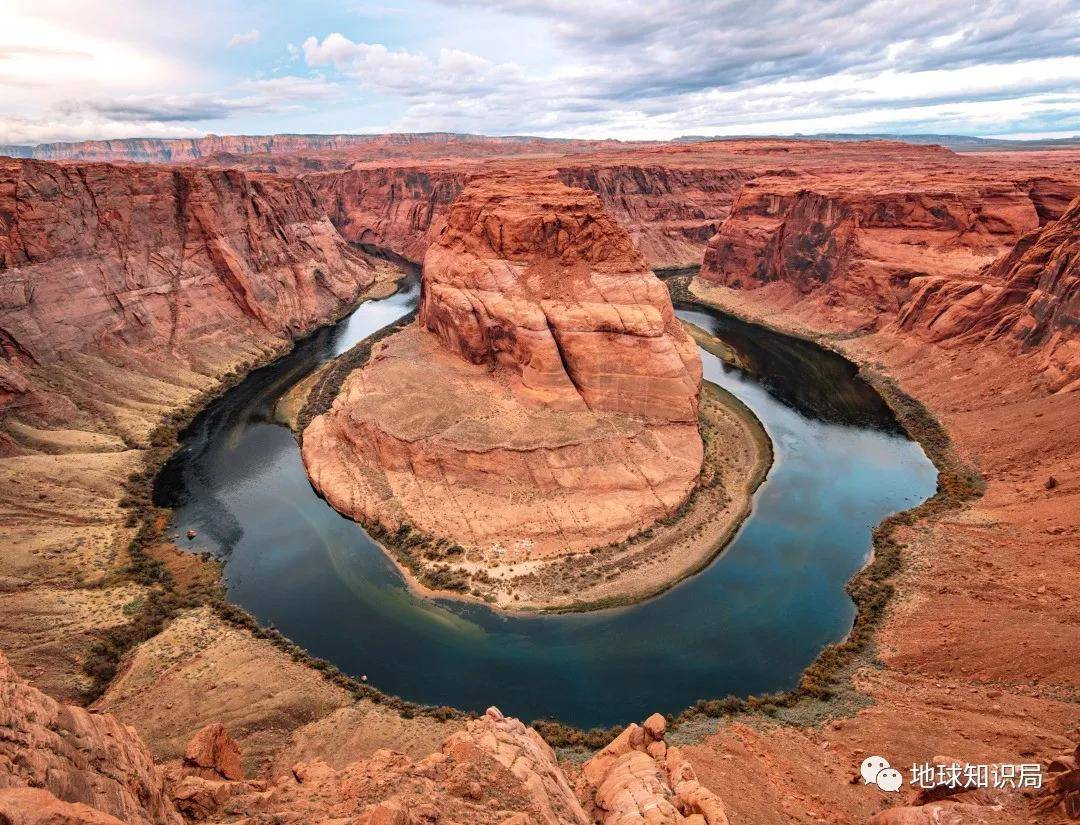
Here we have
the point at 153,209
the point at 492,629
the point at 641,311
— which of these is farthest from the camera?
the point at 153,209

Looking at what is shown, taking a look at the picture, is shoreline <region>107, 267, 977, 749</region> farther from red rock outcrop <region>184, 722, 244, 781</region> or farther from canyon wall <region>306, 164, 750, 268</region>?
canyon wall <region>306, 164, 750, 268</region>

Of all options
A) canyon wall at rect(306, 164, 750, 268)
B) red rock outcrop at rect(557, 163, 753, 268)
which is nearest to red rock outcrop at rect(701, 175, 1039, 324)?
canyon wall at rect(306, 164, 750, 268)

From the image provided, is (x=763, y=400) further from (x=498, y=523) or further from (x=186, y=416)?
(x=186, y=416)

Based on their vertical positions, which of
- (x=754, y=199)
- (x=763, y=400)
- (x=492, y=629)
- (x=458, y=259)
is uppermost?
(x=754, y=199)

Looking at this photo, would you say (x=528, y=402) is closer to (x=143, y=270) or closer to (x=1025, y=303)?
(x=143, y=270)

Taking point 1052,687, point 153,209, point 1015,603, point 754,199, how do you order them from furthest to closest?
point 754,199
point 153,209
point 1015,603
point 1052,687

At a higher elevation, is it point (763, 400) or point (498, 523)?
point (763, 400)

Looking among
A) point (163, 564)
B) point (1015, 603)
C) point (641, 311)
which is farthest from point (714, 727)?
point (163, 564)

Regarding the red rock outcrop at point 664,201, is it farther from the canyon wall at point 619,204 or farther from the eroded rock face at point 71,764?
the eroded rock face at point 71,764
